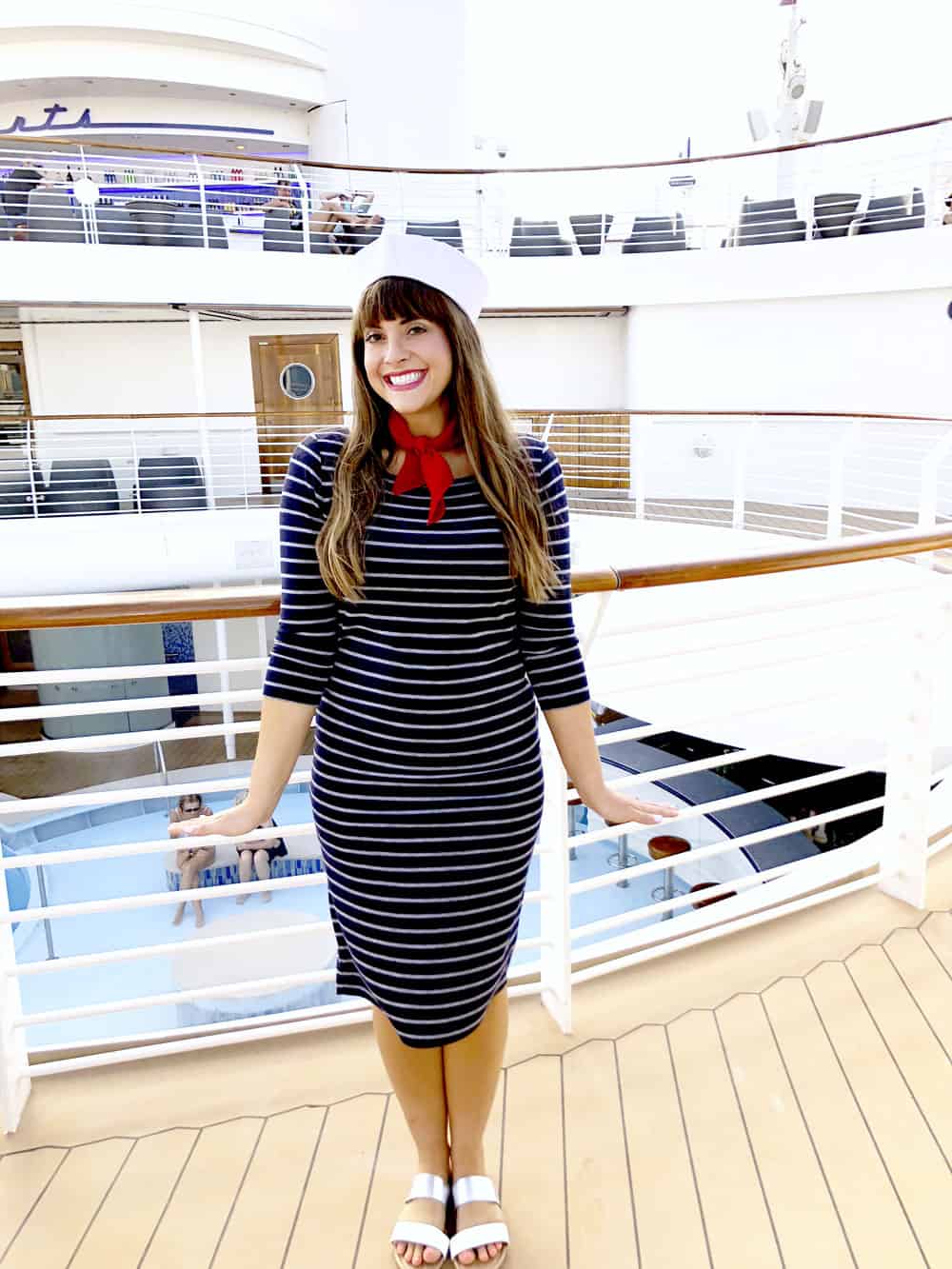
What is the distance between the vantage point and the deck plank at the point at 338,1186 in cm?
113

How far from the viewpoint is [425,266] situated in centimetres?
89

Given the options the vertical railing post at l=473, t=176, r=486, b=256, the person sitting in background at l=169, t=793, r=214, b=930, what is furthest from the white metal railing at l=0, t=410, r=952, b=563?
the person sitting in background at l=169, t=793, r=214, b=930

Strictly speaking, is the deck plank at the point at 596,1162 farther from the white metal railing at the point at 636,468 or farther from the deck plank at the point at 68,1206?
the white metal railing at the point at 636,468

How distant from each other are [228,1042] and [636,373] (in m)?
7.70

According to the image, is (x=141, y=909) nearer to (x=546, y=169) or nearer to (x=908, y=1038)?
(x=908, y=1038)

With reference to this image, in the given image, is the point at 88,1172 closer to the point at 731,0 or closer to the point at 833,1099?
the point at 833,1099

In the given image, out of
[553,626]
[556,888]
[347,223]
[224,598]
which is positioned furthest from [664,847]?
[347,223]

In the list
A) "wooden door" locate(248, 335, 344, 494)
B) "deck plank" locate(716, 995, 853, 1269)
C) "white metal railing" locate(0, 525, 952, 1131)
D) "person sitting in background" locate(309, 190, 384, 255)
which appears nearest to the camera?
"deck plank" locate(716, 995, 853, 1269)

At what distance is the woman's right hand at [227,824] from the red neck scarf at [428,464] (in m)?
0.37

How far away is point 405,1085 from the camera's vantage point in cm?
107

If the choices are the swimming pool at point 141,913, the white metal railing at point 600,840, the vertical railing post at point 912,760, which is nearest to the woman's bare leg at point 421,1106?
the white metal railing at point 600,840

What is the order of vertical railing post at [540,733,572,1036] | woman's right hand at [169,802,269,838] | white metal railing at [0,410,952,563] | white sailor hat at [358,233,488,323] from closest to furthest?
1. white sailor hat at [358,233,488,323]
2. woman's right hand at [169,802,269,838]
3. vertical railing post at [540,733,572,1036]
4. white metal railing at [0,410,952,563]

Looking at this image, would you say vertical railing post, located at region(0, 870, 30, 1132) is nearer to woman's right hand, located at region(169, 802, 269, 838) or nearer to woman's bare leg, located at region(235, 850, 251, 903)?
woman's right hand, located at region(169, 802, 269, 838)

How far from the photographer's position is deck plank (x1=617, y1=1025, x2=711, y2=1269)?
3.70 feet
